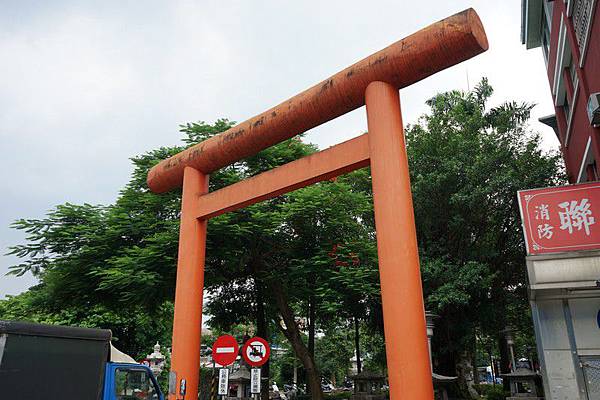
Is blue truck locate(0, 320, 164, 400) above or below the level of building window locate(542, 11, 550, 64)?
below

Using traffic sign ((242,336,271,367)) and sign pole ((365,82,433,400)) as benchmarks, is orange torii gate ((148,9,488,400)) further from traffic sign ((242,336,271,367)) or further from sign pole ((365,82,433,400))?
traffic sign ((242,336,271,367))

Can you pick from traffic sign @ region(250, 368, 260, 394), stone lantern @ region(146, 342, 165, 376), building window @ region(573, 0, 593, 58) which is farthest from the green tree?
stone lantern @ region(146, 342, 165, 376)

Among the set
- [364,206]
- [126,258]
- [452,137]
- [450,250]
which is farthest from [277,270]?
[452,137]

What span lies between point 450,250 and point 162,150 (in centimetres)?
1129

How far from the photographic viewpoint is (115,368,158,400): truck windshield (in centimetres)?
777

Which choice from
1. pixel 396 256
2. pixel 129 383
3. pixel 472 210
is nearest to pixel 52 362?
pixel 129 383

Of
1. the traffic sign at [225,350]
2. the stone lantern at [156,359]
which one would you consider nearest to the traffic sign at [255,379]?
the traffic sign at [225,350]

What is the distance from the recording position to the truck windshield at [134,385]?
7766 mm

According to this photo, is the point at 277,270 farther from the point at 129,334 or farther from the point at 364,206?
the point at 129,334

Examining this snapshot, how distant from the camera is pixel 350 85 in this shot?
7391mm

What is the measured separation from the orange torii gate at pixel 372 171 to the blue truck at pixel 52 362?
76.2 inches

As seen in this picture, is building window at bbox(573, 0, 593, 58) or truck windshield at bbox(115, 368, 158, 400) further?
building window at bbox(573, 0, 593, 58)

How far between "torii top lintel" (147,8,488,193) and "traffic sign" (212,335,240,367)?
3.34 metres

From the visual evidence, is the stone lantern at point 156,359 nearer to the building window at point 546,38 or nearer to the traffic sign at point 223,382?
the traffic sign at point 223,382
